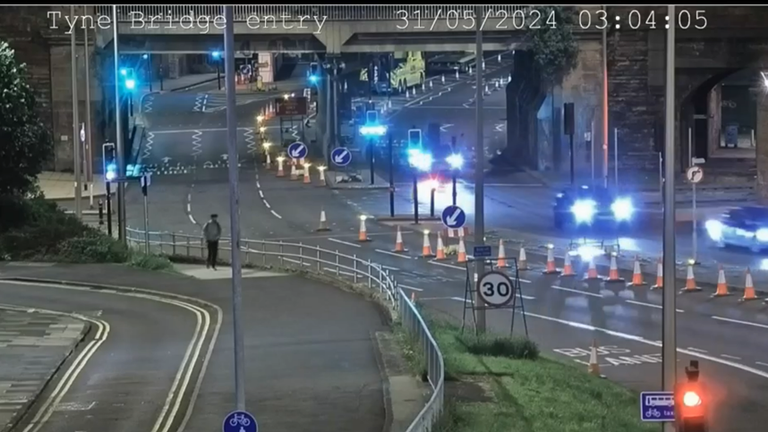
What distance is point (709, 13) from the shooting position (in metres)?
61.8

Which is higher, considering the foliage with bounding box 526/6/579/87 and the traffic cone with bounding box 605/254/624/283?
the foliage with bounding box 526/6/579/87

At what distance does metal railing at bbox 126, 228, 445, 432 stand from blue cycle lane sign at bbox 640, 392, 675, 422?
2.31 m

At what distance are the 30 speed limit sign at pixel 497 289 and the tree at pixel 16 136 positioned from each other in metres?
23.2

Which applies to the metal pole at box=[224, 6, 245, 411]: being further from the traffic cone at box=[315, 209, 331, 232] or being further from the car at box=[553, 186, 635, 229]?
the traffic cone at box=[315, 209, 331, 232]

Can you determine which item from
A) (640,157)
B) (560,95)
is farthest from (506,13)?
(640,157)

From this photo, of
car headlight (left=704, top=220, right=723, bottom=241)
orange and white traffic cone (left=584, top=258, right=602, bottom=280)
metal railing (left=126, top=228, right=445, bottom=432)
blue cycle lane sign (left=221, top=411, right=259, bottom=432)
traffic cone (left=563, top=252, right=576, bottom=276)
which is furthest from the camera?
car headlight (left=704, top=220, right=723, bottom=241)

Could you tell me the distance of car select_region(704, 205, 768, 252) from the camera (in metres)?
38.0

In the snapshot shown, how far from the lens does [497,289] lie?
21.7 meters

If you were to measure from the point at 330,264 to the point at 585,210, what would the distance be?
33.3ft

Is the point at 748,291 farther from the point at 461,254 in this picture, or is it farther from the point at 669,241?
the point at 669,241

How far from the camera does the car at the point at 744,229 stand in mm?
37969

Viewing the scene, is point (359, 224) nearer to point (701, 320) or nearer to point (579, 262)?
point (579, 262)

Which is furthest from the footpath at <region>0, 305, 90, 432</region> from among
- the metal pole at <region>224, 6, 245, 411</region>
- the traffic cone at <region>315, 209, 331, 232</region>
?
the traffic cone at <region>315, 209, 331, 232</region>

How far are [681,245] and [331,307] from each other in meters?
14.0
